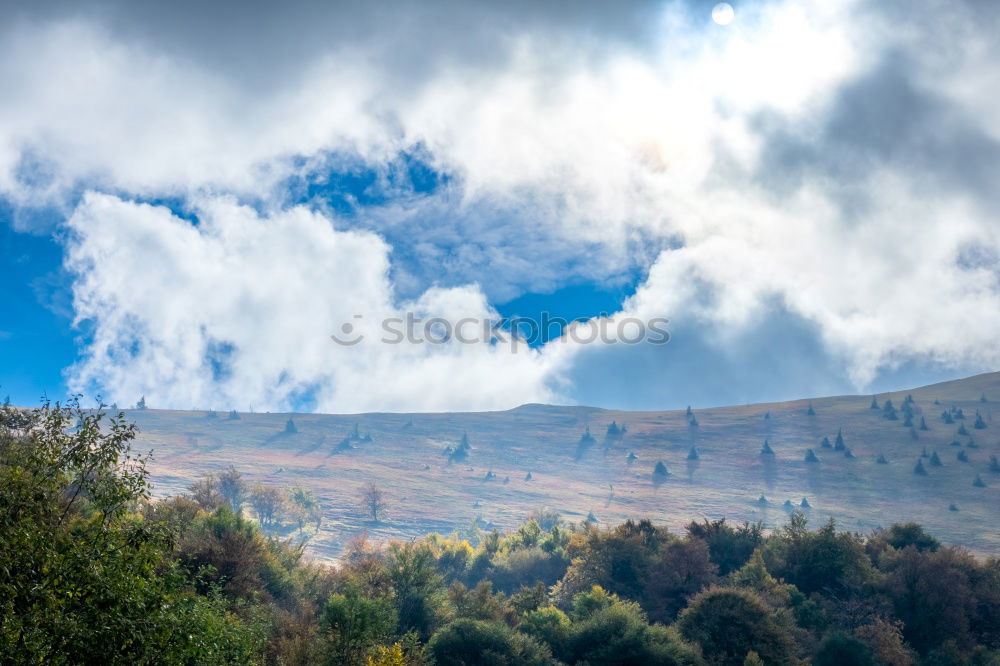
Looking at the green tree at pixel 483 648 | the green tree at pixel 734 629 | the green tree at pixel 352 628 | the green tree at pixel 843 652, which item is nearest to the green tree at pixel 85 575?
the green tree at pixel 352 628

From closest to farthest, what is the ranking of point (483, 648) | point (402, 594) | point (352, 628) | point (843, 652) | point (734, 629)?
1. point (352, 628)
2. point (483, 648)
3. point (734, 629)
4. point (843, 652)
5. point (402, 594)

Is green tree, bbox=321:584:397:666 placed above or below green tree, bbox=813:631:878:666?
above


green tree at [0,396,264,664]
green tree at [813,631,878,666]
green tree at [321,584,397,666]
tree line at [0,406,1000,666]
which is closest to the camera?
green tree at [0,396,264,664]

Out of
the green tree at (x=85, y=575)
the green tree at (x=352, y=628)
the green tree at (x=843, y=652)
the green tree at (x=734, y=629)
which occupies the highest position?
the green tree at (x=85, y=575)

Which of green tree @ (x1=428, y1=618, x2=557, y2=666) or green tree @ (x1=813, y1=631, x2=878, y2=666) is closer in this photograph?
green tree @ (x1=428, y1=618, x2=557, y2=666)

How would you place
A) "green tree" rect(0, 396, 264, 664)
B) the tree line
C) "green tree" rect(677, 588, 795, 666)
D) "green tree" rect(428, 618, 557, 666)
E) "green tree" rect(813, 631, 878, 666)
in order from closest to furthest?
"green tree" rect(0, 396, 264, 664) → the tree line → "green tree" rect(428, 618, 557, 666) → "green tree" rect(677, 588, 795, 666) → "green tree" rect(813, 631, 878, 666)

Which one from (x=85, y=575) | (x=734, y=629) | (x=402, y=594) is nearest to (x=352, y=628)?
(x=402, y=594)

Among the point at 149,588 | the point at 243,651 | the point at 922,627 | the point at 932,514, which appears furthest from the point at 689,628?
the point at 932,514

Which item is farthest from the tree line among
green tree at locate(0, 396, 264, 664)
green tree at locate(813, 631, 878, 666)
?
green tree at locate(813, 631, 878, 666)

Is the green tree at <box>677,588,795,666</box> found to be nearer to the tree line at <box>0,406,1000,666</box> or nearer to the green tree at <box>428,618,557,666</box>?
the tree line at <box>0,406,1000,666</box>

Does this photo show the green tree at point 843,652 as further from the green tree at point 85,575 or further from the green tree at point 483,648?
the green tree at point 85,575

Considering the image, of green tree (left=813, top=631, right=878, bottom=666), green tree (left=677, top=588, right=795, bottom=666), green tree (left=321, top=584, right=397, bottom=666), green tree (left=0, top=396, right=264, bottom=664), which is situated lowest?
green tree (left=813, top=631, right=878, bottom=666)

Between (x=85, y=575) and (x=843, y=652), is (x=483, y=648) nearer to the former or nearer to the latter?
(x=843, y=652)

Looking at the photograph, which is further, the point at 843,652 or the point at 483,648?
the point at 843,652
